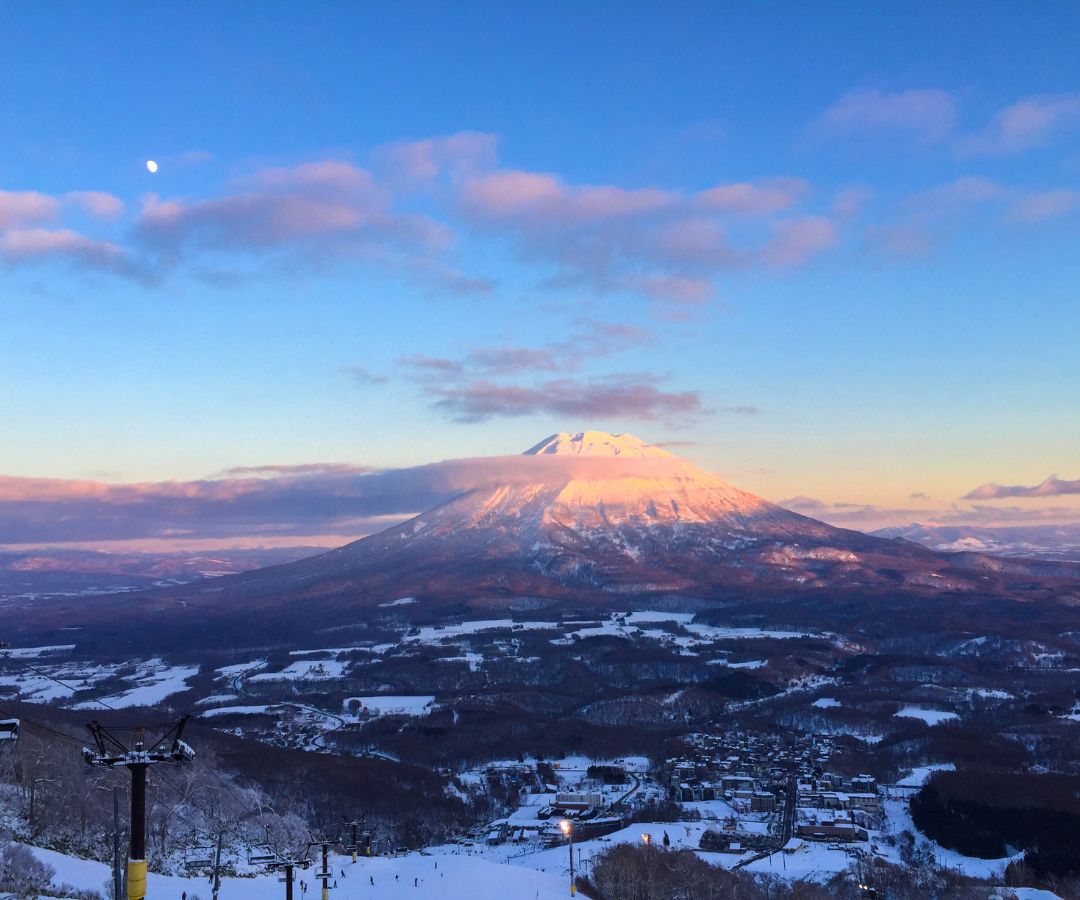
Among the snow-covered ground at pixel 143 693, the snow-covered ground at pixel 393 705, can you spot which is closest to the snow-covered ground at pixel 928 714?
the snow-covered ground at pixel 393 705

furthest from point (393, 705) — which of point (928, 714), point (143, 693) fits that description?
point (928, 714)

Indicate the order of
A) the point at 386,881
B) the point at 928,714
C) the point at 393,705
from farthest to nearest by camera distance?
the point at 393,705 → the point at 928,714 → the point at 386,881

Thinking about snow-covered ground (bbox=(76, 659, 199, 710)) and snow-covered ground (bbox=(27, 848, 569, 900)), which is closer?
snow-covered ground (bbox=(27, 848, 569, 900))

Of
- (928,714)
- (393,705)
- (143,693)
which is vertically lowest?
(393,705)

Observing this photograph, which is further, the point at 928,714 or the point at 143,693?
the point at 143,693

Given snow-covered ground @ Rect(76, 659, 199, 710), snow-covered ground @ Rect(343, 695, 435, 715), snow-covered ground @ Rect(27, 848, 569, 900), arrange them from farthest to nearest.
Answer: snow-covered ground @ Rect(76, 659, 199, 710) → snow-covered ground @ Rect(343, 695, 435, 715) → snow-covered ground @ Rect(27, 848, 569, 900)

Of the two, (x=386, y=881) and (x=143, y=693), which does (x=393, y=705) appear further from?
(x=386, y=881)

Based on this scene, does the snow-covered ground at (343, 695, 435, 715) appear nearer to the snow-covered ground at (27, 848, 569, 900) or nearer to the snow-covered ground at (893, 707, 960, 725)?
the snow-covered ground at (893, 707, 960, 725)

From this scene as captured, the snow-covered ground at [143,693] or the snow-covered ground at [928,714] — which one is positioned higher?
the snow-covered ground at [928,714]

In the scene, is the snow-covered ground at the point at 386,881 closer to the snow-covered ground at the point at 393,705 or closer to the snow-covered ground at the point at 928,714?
the snow-covered ground at the point at 393,705

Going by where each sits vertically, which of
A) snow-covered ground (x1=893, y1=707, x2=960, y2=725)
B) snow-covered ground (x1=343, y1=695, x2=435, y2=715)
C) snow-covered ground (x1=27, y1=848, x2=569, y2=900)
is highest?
snow-covered ground (x1=27, y1=848, x2=569, y2=900)

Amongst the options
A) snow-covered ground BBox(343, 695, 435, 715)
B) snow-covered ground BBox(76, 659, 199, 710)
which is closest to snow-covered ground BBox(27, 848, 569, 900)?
snow-covered ground BBox(343, 695, 435, 715)

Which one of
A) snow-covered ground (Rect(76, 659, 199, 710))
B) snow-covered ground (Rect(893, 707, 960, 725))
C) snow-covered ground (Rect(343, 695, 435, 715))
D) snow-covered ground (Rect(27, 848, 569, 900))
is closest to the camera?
snow-covered ground (Rect(27, 848, 569, 900))
